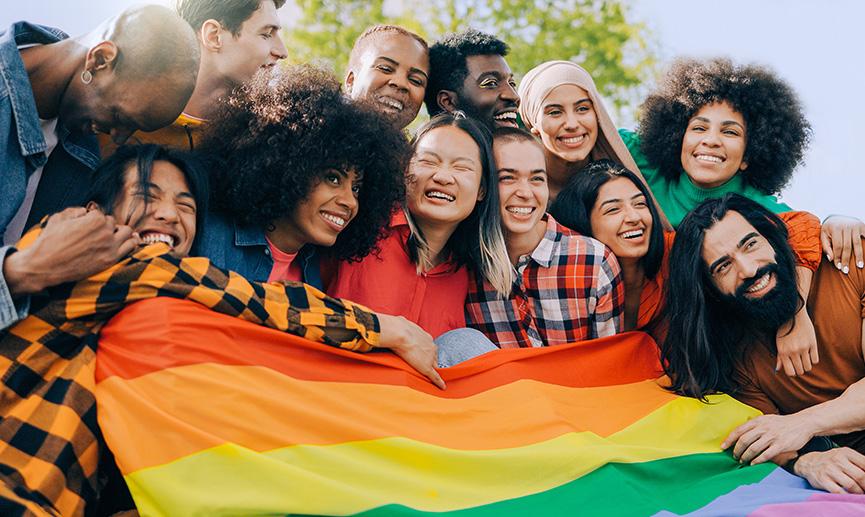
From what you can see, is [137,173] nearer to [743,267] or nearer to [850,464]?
[743,267]

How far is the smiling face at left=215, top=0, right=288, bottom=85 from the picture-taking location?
524 centimetres

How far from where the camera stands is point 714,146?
18.2ft

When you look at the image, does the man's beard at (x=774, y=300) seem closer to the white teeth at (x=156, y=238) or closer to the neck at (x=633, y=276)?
the neck at (x=633, y=276)

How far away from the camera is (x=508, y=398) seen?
373 cm

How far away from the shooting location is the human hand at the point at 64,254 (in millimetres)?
2919

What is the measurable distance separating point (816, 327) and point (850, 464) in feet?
2.93

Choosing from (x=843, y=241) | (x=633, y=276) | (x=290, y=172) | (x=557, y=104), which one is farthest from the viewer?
(x=557, y=104)

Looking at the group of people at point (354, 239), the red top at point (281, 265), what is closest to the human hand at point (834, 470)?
the group of people at point (354, 239)

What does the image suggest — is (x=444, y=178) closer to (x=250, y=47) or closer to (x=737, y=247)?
(x=737, y=247)

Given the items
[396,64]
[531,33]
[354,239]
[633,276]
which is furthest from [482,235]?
[531,33]

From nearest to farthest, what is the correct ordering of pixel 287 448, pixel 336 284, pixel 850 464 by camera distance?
pixel 287 448 < pixel 850 464 < pixel 336 284

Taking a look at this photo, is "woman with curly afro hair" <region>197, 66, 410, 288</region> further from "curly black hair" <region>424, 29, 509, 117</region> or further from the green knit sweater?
the green knit sweater

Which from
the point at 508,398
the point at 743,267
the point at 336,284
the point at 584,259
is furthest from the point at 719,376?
the point at 336,284

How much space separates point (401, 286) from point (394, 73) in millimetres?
1936
